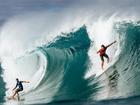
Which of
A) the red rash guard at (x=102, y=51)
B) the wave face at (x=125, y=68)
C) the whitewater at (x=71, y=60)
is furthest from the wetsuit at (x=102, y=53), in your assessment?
the wave face at (x=125, y=68)

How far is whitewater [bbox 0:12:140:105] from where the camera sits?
28.5 m

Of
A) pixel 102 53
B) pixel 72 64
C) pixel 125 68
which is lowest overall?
pixel 125 68

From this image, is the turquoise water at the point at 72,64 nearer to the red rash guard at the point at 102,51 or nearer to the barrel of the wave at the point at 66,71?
the barrel of the wave at the point at 66,71

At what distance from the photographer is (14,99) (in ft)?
95.5

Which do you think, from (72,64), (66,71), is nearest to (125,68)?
(72,64)

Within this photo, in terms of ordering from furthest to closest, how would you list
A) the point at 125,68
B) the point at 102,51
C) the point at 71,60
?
the point at 71,60 < the point at 102,51 < the point at 125,68

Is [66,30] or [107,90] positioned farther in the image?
[66,30]

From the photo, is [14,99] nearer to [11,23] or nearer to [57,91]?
[57,91]

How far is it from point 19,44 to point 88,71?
3.09m

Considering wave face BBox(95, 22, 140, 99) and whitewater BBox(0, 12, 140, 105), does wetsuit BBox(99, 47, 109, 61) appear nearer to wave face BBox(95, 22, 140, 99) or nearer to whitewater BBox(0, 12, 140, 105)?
whitewater BBox(0, 12, 140, 105)

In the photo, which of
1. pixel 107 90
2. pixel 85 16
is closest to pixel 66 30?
pixel 85 16

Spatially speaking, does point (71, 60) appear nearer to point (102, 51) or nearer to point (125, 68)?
point (102, 51)

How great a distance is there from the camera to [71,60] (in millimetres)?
29391

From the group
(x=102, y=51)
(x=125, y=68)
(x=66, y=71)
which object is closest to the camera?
(x=125, y=68)
